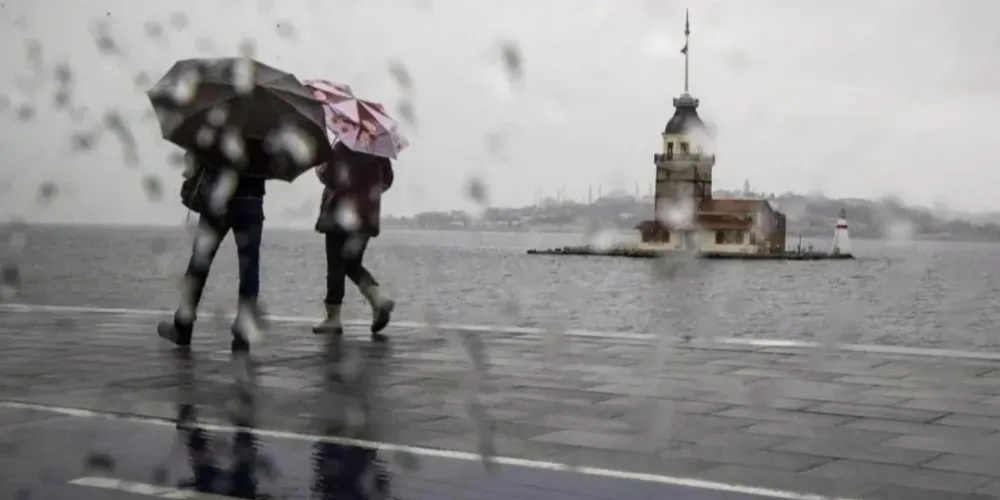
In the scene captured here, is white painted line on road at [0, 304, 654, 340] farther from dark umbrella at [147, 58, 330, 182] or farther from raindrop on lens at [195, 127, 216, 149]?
raindrop on lens at [195, 127, 216, 149]

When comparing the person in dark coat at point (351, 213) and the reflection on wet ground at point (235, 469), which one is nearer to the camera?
the reflection on wet ground at point (235, 469)

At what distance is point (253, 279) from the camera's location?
32.5 ft

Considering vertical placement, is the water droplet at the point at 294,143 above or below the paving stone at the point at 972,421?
above

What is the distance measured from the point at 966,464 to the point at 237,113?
6.18 meters

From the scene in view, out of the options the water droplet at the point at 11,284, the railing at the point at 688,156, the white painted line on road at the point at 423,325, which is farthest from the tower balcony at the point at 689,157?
the white painted line on road at the point at 423,325

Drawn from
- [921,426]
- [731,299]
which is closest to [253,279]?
[921,426]

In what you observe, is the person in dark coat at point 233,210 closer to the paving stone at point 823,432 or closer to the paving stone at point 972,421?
the paving stone at point 823,432

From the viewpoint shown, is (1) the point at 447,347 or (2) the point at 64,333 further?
(2) the point at 64,333

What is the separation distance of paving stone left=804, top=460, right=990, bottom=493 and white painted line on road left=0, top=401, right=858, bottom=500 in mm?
438

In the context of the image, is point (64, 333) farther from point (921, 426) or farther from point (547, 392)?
point (921, 426)

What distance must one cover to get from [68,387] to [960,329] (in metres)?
38.0

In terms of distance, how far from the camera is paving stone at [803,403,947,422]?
6.57 metres

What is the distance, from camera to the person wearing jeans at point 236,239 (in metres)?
9.64

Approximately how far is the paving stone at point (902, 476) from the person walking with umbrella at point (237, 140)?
564 cm
